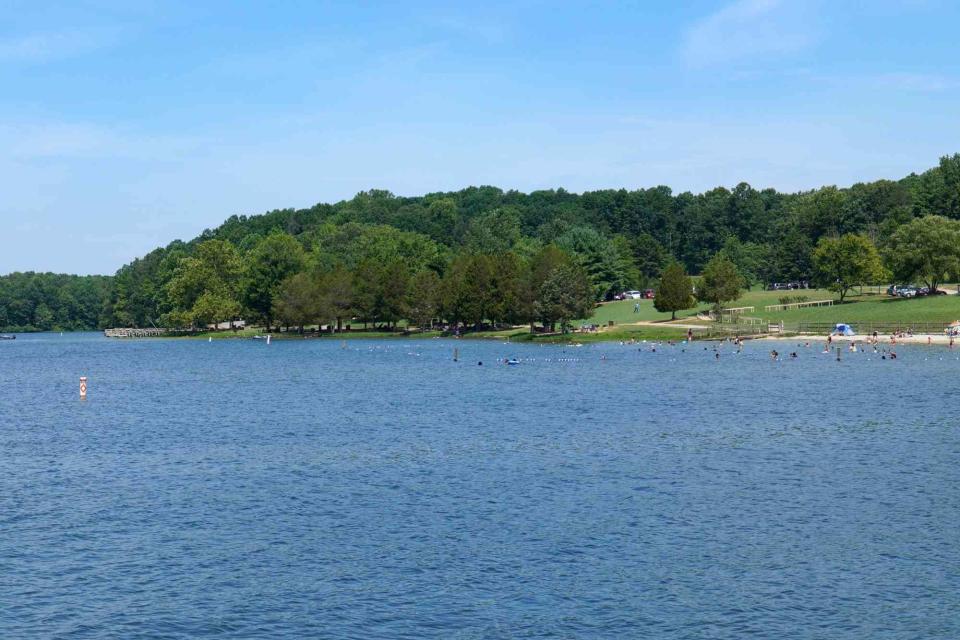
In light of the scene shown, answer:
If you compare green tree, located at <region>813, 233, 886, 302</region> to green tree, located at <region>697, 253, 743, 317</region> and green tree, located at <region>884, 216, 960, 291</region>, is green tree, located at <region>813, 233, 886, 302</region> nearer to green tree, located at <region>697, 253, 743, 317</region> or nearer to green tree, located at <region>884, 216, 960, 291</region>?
green tree, located at <region>884, 216, 960, 291</region>

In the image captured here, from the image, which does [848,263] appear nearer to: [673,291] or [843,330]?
[673,291]

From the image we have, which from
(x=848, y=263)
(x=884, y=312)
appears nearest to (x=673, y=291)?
(x=848, y=263)

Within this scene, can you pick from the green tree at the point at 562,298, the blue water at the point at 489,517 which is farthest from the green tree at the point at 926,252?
the blue water at the point at 489,517

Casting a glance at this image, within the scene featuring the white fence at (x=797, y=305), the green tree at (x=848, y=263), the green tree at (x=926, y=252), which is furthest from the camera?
the white fence at (x=797, y=305)

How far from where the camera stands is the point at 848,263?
611ft

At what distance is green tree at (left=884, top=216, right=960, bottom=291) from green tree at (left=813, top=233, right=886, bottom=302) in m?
4.06

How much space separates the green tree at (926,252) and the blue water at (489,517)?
96.9 meters

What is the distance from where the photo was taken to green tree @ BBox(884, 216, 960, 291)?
583 ft

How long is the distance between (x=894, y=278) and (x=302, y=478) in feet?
512

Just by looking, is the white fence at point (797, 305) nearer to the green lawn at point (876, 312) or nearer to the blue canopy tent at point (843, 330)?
the green lawn at point (876, 312)

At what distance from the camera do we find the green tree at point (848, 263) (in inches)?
7313

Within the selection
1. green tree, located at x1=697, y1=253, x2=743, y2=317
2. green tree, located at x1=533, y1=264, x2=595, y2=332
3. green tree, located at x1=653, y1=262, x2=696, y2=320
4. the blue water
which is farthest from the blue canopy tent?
the blue water

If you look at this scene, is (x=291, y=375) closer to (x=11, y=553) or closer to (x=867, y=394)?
(x=867, y=394)

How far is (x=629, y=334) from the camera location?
171 metres
